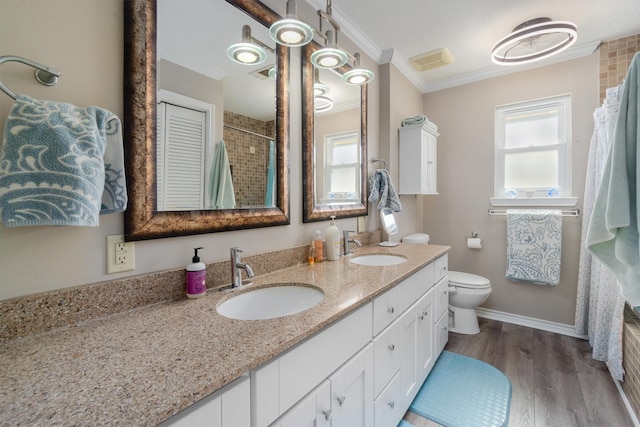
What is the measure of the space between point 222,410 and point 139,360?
0.22 m

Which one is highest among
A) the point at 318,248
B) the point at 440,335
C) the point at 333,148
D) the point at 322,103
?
the point at 322,103

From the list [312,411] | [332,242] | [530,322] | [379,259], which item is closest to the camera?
[312,411]

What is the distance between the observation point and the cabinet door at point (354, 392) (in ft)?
3.06

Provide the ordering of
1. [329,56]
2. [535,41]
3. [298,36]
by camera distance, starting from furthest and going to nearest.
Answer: [535,41] → [329,56] → [298,36]

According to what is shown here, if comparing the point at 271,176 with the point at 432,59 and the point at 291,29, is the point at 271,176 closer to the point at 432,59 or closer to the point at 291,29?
the point at 291,29

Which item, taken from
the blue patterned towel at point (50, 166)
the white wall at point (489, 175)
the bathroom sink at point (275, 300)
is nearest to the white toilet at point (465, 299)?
the white wall at point (489, 175)

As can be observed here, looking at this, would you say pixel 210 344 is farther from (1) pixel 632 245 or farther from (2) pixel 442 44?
(2) pixel 442 44

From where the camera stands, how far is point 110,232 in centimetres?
91

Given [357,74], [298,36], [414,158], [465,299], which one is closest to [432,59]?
[414,158]

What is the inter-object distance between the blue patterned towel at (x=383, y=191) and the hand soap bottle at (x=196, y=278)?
59.5 inches

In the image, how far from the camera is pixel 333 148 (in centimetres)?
193

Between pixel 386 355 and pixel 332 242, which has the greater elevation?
pixel 332 242

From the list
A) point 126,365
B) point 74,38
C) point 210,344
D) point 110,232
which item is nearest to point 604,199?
point 210,344

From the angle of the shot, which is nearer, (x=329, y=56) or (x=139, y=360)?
(x=139, y=360)
